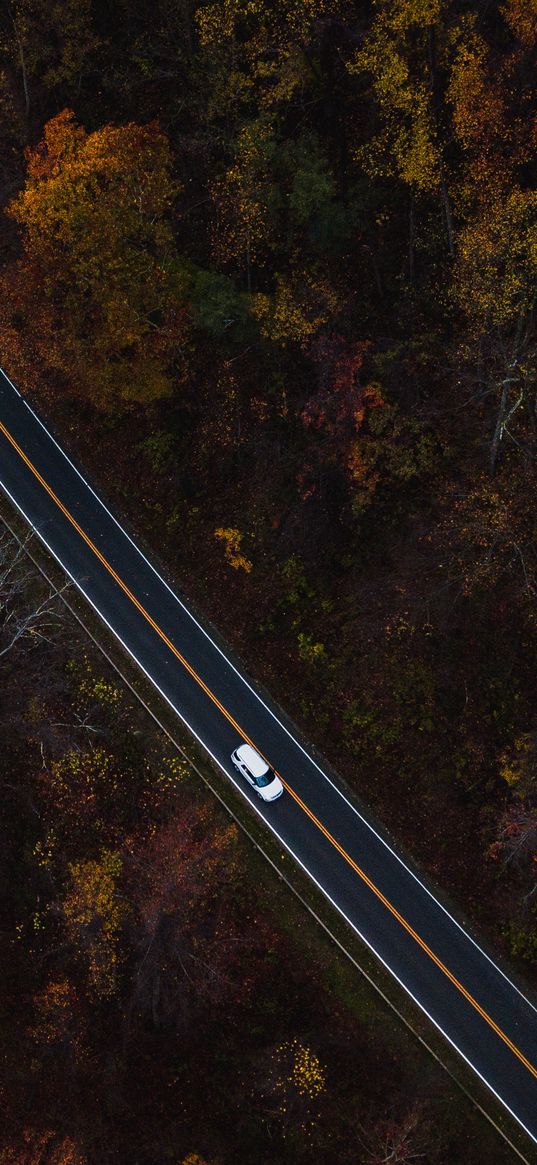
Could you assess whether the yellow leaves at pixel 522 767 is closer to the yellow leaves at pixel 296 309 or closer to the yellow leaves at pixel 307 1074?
the yellow leaves at pixel 307 1074

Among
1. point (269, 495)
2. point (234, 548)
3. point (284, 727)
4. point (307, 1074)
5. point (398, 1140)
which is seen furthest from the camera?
point (234, 548)

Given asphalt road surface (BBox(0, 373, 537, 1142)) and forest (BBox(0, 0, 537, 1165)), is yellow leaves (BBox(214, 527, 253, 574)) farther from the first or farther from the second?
asphalt road surface (BBox(0, 373, 537, 1142))

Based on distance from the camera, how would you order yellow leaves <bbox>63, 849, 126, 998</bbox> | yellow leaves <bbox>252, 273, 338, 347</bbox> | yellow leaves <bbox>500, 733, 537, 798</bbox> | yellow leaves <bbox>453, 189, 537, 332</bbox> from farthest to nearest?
yellow leaves <bbox>63, 849, 126, 998</bbox> < yellow leaves <bbox>252, 273, 338, 347</bbox> < yellow leaves <bbox>500, 733, 537, 798</bbox> < yellow leaves <bbox>453, 189, 537, 332</bbox>

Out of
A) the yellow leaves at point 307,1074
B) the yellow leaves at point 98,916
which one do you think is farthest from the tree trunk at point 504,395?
the yellow leaves at point 307,1074

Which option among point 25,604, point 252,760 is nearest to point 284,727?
point 252,760

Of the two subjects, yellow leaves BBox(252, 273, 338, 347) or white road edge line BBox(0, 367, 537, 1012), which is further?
white road edge line BBox(0, 367, 537, 1012)

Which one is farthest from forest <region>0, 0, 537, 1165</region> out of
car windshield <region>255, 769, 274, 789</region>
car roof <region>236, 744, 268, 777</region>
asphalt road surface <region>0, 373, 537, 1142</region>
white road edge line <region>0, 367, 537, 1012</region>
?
car roof <region>236, 744, 268, 777</region>

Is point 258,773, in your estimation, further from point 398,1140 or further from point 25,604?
point 398,1140
